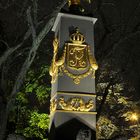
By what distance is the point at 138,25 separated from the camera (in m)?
16.1

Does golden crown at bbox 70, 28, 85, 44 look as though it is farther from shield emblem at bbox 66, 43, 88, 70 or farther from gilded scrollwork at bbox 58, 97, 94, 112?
gilded scrollwork at bbox 58, 97, 94, 112

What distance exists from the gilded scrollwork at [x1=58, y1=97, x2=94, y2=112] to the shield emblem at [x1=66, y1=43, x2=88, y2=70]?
0.81m

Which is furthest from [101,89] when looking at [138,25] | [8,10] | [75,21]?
[75,21]

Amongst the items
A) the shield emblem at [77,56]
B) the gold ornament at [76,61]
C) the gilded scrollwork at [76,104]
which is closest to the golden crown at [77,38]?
the gold ornament at [76,61]

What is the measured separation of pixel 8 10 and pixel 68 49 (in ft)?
23.3

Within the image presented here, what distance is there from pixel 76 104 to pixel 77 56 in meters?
1.20

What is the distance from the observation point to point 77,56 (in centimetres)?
906

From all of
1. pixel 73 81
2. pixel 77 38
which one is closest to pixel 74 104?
pixel 73 81

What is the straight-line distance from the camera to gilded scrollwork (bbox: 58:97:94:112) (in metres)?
8.55

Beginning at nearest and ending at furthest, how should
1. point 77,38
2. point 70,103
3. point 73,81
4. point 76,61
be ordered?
point 70,103, point 73,81, point 76,61, point 77,38

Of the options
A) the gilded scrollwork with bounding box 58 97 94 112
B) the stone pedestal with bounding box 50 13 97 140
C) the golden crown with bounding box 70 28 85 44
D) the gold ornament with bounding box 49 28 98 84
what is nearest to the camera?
the stone pedestal with bounding box 50 13 97 140

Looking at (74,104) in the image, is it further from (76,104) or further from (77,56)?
(77,56)

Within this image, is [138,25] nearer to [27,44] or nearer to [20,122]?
[27,44]

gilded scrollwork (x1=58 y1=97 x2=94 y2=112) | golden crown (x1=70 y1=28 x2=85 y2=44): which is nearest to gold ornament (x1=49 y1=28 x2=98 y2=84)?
golden crown (x1=70 y1=28 x2=85 y2=44)
